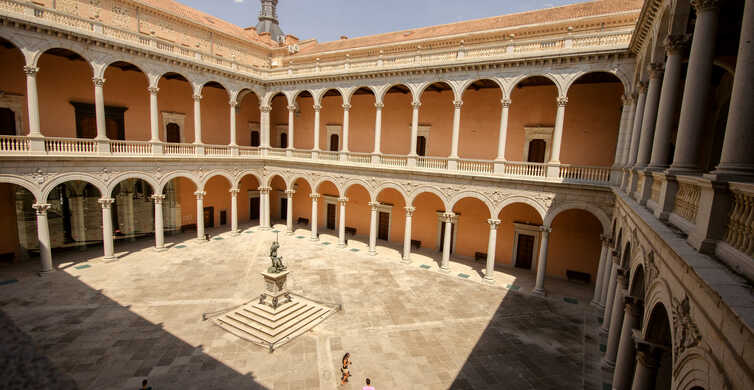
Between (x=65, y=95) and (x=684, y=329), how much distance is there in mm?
24451

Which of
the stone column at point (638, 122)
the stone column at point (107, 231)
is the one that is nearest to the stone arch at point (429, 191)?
the stone column at point (638, 122)

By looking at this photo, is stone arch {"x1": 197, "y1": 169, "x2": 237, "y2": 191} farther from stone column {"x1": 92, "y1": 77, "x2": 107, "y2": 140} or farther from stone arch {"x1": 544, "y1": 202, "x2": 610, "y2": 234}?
stone arch {"x1": 544, "y1": 202, "x2": 610, "y2": 234}

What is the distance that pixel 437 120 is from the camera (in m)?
20.9

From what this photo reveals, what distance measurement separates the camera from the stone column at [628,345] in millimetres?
7258

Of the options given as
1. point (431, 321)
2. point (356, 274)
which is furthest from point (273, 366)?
point (356, 274)

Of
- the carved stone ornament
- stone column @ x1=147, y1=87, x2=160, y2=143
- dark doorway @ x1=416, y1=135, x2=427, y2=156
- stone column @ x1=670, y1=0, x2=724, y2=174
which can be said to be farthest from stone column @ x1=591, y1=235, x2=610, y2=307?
stone column @ x1=147, y1=87, x2=160, y2=143

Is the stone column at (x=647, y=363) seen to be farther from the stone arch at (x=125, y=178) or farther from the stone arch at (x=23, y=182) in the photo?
the stone arch at (x=23, y=182)

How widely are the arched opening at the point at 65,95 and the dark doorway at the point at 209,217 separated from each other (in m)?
8.05

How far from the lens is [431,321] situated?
12883mm

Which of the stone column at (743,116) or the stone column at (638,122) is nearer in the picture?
the stone column at (743,116)

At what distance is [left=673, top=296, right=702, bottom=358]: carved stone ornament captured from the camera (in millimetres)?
3566

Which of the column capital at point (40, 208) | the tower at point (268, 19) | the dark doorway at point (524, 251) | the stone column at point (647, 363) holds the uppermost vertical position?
the tower at point (268, 19)

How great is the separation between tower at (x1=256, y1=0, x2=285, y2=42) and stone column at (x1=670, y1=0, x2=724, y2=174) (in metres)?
43.8

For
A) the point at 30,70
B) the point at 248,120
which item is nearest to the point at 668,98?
the point at 30,70
